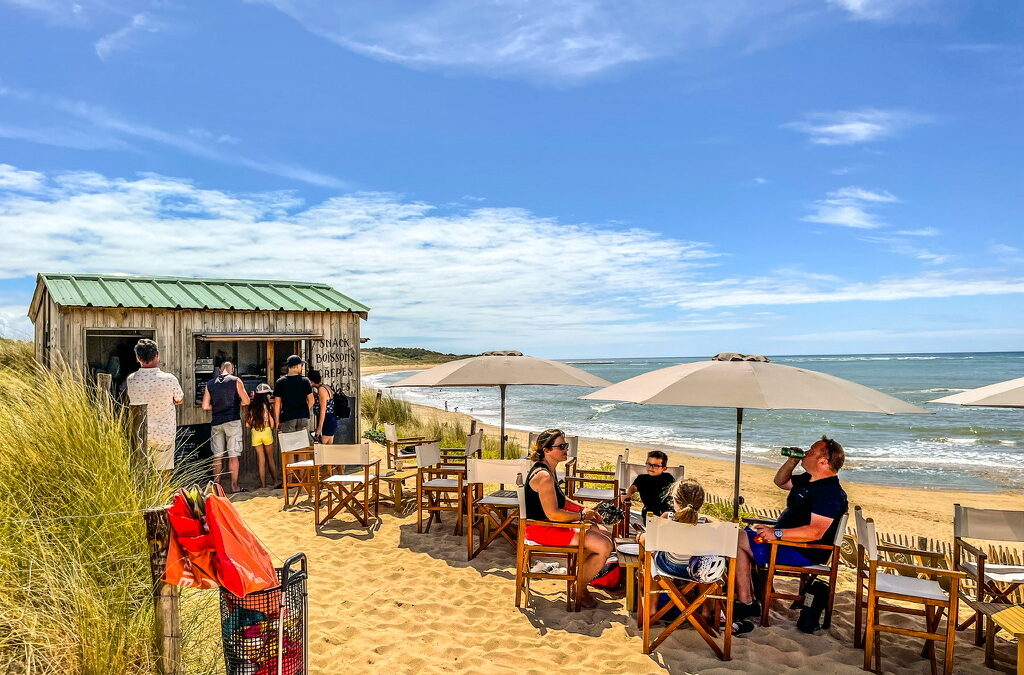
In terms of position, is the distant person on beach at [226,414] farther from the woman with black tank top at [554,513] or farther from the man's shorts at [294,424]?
the woman with black tank top at [554,513]

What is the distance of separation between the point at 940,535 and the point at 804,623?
631 cm

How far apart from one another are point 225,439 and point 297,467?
1449 mm

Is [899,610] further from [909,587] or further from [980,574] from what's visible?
[980,574]

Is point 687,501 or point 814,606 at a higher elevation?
point 687,501

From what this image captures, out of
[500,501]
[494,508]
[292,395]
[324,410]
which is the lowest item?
[494,508]

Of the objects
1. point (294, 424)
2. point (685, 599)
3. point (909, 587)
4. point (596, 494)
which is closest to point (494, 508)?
point (596, 494)

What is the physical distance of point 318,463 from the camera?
21.9ft

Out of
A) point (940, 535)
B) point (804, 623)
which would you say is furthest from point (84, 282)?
point (940, 535)

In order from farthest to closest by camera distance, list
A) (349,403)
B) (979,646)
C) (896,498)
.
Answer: (896,498), (349,403), (979,646)

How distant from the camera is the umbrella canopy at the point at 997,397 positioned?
441cm

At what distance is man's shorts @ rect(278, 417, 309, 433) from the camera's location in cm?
894

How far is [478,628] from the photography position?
423 cm

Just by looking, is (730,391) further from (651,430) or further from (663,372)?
(651,430)

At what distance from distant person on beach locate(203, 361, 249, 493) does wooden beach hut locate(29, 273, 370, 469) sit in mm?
292
